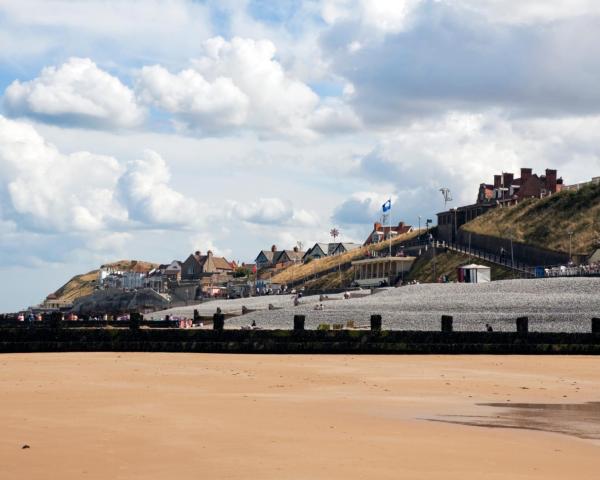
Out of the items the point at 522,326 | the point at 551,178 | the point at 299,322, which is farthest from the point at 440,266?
the point at 299,322

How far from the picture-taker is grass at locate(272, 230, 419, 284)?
172 metres

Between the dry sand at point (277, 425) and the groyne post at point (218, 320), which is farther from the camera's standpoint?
the groyne post at point (218, 320)

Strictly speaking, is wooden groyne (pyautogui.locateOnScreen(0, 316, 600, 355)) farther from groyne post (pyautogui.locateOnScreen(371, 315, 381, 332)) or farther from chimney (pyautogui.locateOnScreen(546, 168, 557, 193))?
chimney (pyautogui.locateOnScreen(546, 168, 557, 193))

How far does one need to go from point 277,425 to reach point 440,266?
119 m

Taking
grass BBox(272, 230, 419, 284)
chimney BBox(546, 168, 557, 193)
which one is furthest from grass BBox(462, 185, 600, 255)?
grass BBox(272, 230, 419, 284)

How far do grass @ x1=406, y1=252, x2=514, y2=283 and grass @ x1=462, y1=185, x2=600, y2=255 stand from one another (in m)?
6.70

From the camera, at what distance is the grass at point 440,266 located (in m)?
127

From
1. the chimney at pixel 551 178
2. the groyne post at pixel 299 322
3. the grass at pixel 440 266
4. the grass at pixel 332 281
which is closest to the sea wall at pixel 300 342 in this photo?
the groyne post at pixel 299 322

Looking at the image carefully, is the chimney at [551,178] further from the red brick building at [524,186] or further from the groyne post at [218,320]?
the groyne post at [218,320]

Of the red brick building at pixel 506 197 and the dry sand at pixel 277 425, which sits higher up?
the red brick building at pixel 506 197

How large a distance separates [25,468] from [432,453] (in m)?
5.67

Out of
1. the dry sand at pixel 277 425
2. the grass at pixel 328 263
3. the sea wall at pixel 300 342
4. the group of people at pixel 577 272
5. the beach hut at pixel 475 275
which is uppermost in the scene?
the grass at pixel 328 263

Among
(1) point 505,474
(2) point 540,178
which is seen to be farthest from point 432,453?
(2) point 540,178

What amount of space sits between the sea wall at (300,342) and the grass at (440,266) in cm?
8170
